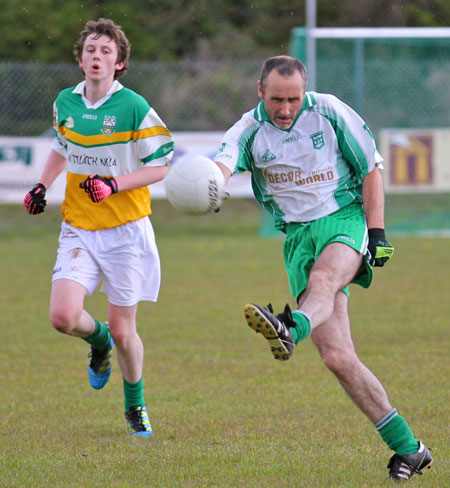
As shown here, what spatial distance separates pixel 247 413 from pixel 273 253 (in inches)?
339

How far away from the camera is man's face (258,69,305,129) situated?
14.5 feet

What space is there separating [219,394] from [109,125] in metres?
2.08

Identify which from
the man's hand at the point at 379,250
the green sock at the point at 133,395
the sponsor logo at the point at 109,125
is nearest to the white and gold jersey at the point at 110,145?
the sponsor logo at the point at 109,125

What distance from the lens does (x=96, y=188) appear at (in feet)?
16.2

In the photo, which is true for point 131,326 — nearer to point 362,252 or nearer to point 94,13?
point 362,252

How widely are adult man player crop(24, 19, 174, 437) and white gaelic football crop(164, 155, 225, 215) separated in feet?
3.08

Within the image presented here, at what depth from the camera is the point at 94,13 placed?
80.7ft

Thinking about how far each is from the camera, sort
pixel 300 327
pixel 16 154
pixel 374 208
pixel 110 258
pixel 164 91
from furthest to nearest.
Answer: pixel 164 91
pixel 16 154
pixel 110 258
pixel 374 208
pixel 300 327

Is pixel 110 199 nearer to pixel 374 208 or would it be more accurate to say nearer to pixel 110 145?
pixel 110 145

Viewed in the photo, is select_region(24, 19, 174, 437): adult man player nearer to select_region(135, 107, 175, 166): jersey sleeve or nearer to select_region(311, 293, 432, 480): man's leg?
select_region(135, 107, 175, 166): jersey sleeve

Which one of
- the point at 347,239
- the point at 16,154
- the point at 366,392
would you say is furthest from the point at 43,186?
the point at 16,154

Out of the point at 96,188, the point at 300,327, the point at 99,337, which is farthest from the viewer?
the point at 99,337

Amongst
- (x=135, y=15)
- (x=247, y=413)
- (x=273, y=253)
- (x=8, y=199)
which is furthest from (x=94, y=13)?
(x=247, y=413)

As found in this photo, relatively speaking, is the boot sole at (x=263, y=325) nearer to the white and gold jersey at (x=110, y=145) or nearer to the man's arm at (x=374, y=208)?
the man's arm at (x=374, y=208)
